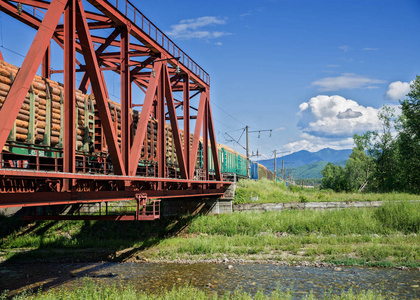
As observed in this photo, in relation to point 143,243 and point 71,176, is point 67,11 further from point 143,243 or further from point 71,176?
point 143,243

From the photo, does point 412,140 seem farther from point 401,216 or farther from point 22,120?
point 22,120

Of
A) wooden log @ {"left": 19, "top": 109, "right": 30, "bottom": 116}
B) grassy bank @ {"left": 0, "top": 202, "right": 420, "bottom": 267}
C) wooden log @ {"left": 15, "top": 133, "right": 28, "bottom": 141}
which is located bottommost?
grassy bank @ {"left": 0, "top": 202, "right": 420, "bottom": 267}

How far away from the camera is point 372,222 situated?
1022 inches

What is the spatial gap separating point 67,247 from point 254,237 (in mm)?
12855

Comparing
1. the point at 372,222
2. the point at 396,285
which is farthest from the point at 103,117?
the point at 372,222

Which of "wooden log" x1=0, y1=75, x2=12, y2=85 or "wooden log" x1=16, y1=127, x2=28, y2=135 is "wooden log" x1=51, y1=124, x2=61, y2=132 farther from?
"wooden log" x1=0, y1=75, x2=12, y2=85

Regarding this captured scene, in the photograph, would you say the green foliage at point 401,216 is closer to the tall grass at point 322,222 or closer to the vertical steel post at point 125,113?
the tall grass at point 322,222

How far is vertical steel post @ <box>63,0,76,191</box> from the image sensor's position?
11.3m

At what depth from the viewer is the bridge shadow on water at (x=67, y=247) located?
19031mm

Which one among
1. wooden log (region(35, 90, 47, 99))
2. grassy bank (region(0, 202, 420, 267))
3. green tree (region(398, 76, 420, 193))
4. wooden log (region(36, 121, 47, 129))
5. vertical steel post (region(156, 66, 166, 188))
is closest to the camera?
wooden log (region(36, 121, 47, 129))

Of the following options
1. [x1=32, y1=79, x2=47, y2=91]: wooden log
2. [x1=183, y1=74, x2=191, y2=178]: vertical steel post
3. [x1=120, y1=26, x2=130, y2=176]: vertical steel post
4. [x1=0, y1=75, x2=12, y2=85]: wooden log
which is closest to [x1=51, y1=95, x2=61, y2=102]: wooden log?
[x1=32, y1=79, x2=47, y2=91]: wooden log

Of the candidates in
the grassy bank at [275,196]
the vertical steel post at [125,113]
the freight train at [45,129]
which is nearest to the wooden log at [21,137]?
the freight train at [45,129]

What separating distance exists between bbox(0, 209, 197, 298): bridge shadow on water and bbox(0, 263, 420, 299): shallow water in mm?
101

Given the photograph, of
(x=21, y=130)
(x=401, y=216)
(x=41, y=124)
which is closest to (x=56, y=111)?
(x=41, y=124)
